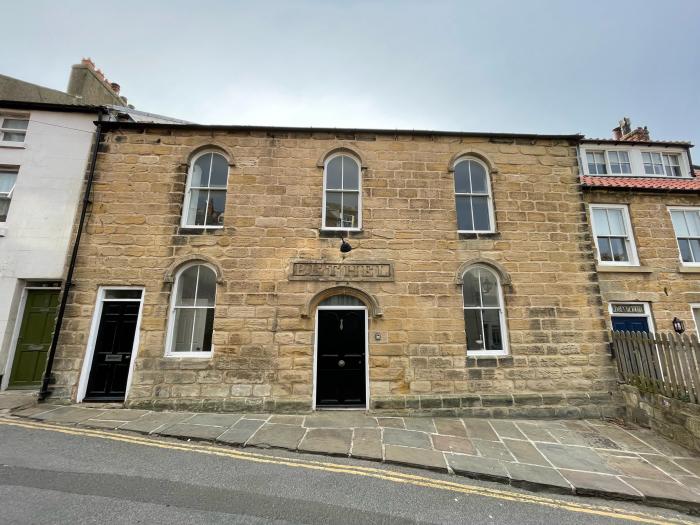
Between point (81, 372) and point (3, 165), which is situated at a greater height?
point (3, 165)

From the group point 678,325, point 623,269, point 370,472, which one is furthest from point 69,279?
point 678,325

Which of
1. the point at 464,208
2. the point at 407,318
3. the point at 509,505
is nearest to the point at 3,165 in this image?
the point at 407,318

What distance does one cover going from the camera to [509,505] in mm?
3928

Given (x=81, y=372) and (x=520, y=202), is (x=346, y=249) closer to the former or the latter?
(x=520, y=202)

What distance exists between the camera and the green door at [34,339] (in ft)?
26.3

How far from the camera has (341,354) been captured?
7309 millimetres

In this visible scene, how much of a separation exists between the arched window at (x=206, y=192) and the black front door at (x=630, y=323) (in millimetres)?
11903

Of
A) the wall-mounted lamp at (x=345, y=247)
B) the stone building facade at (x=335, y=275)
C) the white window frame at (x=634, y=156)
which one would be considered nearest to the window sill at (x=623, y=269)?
the stone building facade at (x=335, y=275)

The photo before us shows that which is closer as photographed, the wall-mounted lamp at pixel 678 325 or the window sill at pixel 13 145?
the window sill at pixel 13 145

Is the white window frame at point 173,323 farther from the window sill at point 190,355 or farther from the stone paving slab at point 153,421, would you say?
the stone paving slab at point 153,421

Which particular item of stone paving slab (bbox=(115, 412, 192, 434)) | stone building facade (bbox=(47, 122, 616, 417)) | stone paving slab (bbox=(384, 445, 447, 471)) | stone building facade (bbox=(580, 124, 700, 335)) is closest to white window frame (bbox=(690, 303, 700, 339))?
stone building facade (bbox=(580, 124, 700, 335))

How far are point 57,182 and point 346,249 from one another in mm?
8258

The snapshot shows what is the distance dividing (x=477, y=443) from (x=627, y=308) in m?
7.59

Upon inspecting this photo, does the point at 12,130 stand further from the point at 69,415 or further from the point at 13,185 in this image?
the point at 69,415
